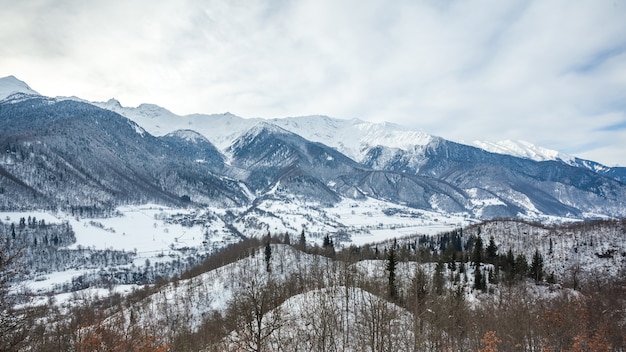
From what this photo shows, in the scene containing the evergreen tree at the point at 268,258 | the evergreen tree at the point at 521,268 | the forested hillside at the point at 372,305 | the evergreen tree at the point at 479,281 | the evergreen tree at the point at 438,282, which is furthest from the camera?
the evergreen tree at the point at 268,258

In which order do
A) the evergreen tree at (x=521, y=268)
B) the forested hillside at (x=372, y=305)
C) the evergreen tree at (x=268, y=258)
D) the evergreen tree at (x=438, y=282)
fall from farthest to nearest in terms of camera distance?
the evergreen tree at (x=268, y=258) < the evergreen tree at (x=521, y=268) < the evergreen tree at (x=438, y=282) < the forested hillside at (x=372, y=305)

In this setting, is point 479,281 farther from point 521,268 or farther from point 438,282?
point 438,282

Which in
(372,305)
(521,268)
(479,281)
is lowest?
(479,281)

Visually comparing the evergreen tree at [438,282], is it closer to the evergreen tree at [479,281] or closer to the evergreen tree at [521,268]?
the evergreen tree at [479,281]

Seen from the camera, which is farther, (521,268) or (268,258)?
(268,258)

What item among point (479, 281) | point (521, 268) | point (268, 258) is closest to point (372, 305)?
point (479, 281)

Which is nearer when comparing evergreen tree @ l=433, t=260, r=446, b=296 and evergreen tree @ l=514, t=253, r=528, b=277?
evergreen tree @ l=433, t=260, r=446, b=296

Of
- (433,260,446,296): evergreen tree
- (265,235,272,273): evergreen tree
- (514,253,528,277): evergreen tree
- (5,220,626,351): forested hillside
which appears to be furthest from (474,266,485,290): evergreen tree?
(265,235,272,273): evergreen tree

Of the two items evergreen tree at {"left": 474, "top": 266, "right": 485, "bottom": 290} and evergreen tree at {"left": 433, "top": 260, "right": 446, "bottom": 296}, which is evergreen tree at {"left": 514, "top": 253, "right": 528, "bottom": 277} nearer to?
evergreen tree at {"left": 474, "top": 266, "right": 485, "bottom": 290}

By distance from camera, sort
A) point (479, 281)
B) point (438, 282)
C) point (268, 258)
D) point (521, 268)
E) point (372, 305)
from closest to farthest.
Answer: point (372, 305)
point (438, 282)
point (479, 281)
point (521, 268)
point (268, 258)

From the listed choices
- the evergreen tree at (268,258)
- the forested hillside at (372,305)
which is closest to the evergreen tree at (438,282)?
the forested hillside at (372,305)

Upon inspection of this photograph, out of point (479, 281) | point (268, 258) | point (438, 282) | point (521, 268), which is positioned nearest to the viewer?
point (438, 282)

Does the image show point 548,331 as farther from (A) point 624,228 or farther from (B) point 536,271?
(A) point 624,228

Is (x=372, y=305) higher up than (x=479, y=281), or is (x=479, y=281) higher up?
(x=372, y=305)
